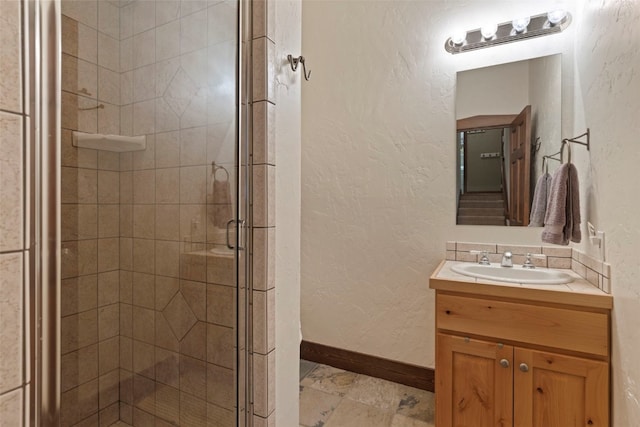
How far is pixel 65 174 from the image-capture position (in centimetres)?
66

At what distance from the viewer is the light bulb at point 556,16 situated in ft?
5.99

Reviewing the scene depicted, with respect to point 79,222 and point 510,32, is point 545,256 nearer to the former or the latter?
point 510,32

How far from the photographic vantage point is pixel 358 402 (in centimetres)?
202

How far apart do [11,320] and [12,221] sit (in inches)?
6.3

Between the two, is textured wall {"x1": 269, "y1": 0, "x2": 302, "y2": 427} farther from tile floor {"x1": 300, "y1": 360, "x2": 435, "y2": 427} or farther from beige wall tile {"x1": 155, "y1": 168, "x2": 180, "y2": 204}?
tile floor {"x1": 300, "y1": 360, "x2": 435, "y2": 427}

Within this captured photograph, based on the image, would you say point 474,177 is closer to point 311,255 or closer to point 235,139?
point 311,255

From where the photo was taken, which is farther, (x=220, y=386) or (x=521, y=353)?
(x=521, y=353)

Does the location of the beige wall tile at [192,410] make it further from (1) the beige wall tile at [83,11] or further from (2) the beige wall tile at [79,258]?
(1) the beige wall tile at [83,11]

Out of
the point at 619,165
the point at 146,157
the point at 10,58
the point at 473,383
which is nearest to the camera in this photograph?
the point at 10,58

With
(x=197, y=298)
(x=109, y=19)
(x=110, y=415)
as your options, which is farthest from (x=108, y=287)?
(x=109, y=19)

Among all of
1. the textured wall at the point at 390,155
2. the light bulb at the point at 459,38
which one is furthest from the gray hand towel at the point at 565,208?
the light bulb at the point at 459,38

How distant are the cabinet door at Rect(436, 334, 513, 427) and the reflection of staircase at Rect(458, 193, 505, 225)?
792 mm

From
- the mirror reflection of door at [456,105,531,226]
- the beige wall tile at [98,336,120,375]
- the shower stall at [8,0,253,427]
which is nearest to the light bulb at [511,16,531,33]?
the mirror reflection of door at [456,105,531,226]

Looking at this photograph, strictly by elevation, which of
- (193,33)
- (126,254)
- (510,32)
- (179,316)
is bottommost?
(179,316)
